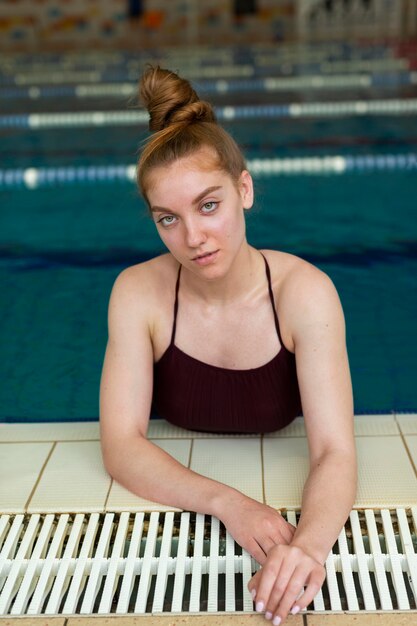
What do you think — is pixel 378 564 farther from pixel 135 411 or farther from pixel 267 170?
pixel 267 170

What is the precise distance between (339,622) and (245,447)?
68cm

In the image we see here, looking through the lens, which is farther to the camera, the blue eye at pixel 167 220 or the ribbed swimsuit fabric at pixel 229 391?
the ribbed swimsuit fabric at pixel 229 391

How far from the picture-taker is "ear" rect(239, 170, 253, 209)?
1819 mm

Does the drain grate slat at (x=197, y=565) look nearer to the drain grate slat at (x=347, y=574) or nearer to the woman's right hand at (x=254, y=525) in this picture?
the woman's right hand at (x=254, y=525)

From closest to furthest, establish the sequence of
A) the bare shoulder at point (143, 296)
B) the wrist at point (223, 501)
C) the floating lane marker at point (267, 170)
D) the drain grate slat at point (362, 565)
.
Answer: the drain grate slat at point (362, 565)
the wrist at point (223, 501)
the bare shoulder at point (143, 296)
the floating lane marker at point (267, 170)

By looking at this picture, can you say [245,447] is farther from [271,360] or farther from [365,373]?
[365,373]

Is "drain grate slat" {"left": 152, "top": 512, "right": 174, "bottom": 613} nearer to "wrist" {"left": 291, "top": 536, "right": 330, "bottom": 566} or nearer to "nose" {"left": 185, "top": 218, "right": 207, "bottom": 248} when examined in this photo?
"wrist" {"left": 291, "top": 536, "right": 330, "bottom": 566}

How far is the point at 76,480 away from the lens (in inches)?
82.1

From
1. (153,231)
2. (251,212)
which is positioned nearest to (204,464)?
(251,212)

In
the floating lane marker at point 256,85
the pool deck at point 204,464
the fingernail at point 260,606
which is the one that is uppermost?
the fingernail at point 260,606

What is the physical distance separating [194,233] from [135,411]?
513mm

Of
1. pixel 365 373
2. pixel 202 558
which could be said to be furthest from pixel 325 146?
pixel 202 558

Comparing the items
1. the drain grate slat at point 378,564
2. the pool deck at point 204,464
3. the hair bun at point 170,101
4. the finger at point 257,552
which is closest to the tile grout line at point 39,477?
the pool deck at point 204,464

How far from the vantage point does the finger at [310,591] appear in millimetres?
1547
